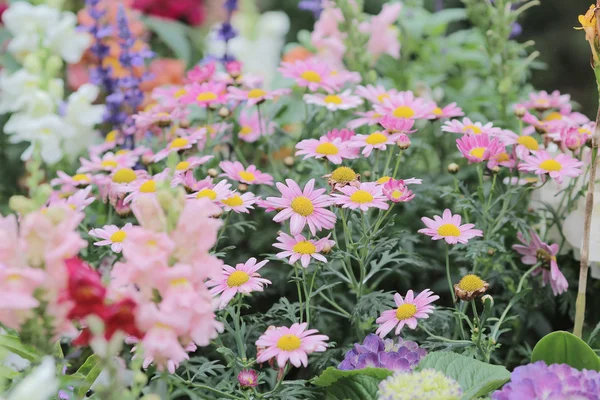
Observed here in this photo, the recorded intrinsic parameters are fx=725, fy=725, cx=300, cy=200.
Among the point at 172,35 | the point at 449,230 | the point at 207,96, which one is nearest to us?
the point at 449,230

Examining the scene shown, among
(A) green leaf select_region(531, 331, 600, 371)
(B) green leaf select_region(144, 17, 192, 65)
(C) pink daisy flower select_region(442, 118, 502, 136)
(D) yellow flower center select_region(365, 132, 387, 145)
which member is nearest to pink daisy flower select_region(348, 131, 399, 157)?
(D) yellow flower center select_region(365, 132, 387, 145)

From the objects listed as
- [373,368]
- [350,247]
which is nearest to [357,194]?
[350,247]

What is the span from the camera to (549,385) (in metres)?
0.67

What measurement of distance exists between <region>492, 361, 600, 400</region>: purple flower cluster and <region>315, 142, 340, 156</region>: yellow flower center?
38cm

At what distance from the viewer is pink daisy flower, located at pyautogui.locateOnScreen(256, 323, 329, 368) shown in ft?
2.37

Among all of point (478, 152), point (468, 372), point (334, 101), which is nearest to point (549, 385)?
point (468, 372)

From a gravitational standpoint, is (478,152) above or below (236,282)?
above

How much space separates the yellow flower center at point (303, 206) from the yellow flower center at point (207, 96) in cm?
32

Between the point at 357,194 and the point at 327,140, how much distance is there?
168 millimetres

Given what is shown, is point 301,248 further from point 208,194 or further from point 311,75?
point 311,75

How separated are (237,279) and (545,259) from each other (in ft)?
1.40

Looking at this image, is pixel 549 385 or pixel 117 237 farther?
pixel 117 237

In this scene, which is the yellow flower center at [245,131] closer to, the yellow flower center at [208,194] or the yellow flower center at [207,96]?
the yellow flower center at [207,96]

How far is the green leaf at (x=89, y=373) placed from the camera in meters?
0.74
